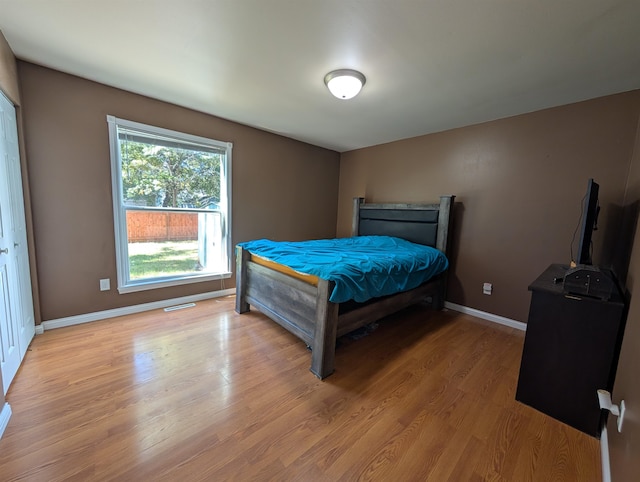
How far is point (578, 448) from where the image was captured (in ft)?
4.57

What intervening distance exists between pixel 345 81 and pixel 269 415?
2.44 meters

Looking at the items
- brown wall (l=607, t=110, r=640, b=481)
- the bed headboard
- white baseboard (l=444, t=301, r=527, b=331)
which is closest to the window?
the bed headboard

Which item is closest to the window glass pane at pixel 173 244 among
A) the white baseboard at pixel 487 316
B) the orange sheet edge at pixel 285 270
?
the orange sheet edge at pixel 285 270

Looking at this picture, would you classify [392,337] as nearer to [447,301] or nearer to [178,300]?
[447,301]

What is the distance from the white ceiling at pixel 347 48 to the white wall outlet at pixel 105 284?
193 centimetres

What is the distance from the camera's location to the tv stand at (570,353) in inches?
57.0

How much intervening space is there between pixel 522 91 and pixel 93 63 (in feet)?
12.0

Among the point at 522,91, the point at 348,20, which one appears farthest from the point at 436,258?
the point at 348,20

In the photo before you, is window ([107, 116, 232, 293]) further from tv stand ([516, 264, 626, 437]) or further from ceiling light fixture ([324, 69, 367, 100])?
tv stand ([516, 264, 626, 437])

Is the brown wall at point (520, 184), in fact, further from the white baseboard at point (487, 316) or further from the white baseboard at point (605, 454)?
the white baseboard at point (605, 454)

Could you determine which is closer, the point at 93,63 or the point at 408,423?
the point at 408,423

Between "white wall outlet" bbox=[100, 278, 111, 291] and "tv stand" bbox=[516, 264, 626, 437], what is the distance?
3.71 metres

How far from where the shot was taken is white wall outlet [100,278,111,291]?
8.59 feet

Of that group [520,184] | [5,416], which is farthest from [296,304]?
[520,184]
